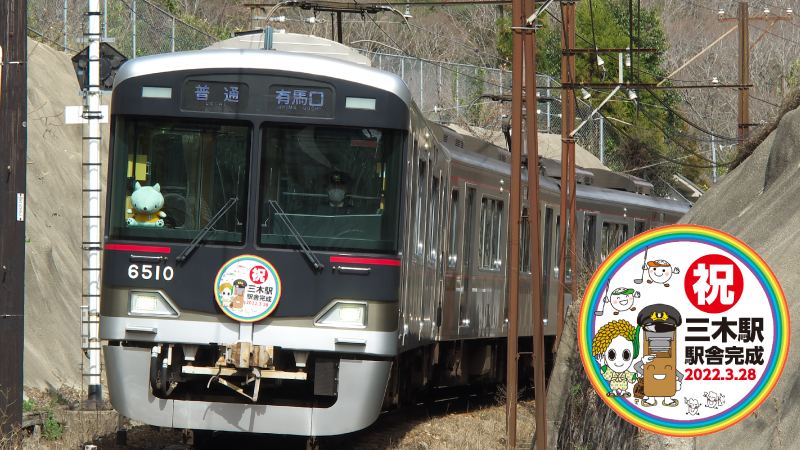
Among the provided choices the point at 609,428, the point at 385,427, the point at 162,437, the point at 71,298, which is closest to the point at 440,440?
the point at 385,427

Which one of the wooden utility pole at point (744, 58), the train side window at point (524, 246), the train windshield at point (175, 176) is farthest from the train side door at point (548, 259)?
the wooden utility pole at point (744, 58)

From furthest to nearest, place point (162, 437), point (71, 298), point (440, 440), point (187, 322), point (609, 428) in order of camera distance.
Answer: point (71, 298) < point (440, 440) < point (162, 437) < point (187, 322) < point (609, 428)

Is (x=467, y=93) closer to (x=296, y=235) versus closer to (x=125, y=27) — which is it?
(x=125, y=27)

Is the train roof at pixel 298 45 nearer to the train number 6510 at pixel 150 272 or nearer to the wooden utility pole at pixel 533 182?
the wooden utility pole at pixel 533 182

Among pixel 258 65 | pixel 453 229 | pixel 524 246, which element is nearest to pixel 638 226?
pixel 524 246

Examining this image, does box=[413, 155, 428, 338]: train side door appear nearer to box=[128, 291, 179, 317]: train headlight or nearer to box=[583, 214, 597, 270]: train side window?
box=[128, 291, 179, 317]: train headlight

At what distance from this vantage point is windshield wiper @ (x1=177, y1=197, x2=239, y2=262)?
794cm

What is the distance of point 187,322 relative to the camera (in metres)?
7.89

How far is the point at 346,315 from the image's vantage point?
793cm

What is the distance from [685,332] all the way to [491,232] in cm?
1108

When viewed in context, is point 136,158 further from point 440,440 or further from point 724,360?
point 724,360

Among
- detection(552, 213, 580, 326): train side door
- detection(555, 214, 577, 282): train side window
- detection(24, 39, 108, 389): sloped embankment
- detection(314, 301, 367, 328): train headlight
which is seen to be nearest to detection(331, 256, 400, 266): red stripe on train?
detection(314, 301, 367, 328): train headlight

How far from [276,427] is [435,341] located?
3956mm

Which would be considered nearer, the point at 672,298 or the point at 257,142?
the point at 672,298
